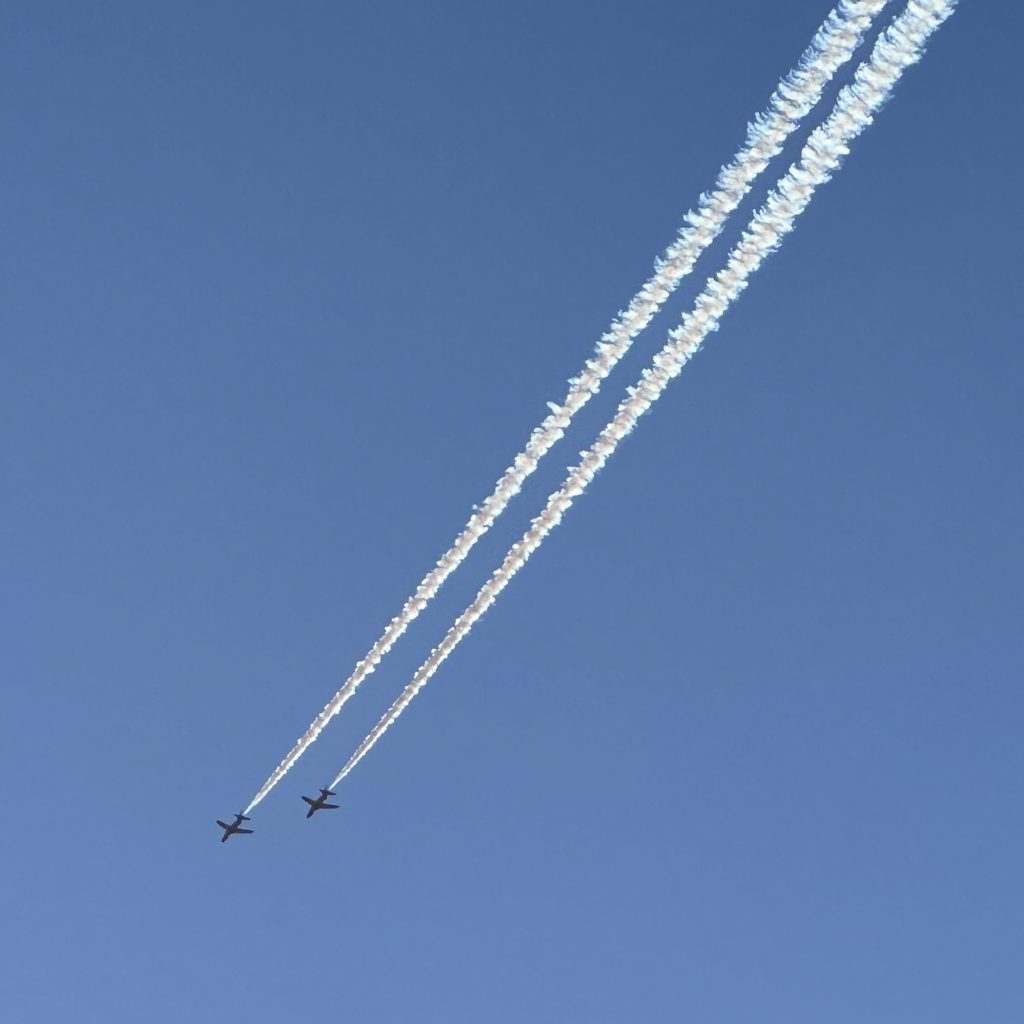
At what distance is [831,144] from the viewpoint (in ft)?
113

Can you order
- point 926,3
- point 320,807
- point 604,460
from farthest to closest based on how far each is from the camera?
point 320,807 → point 604,460 → point 926,3

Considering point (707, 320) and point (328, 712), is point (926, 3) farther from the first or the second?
point (328, 712)

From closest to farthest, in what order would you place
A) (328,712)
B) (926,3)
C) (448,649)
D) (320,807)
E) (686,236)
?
(926,3) → (686,236) → (448,649) → (328,712) → (320,807)

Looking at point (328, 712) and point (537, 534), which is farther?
point (328, 712)

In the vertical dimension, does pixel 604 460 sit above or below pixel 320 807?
above

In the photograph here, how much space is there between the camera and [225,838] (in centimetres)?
6359

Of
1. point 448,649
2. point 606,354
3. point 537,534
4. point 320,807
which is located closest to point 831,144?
point 606,354

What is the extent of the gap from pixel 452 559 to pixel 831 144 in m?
16.6

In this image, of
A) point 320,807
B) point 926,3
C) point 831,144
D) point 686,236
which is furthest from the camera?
point 320,807

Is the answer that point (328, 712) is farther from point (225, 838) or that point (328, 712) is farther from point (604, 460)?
point (225, 838)

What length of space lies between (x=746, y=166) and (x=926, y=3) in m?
5.89

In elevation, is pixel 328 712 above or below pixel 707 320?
below

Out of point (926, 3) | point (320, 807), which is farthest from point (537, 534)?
point (320, 807)

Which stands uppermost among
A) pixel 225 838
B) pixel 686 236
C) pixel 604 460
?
pixel 686 236
